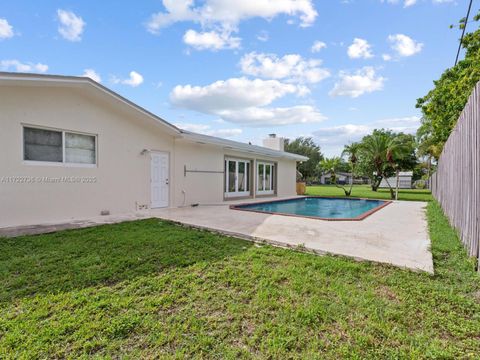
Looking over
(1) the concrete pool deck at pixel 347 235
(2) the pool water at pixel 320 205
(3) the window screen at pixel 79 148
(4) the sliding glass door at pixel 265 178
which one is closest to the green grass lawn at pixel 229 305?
(1) the concrete pool deck at pixel 347 235

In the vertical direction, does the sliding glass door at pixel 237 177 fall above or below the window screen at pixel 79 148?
below

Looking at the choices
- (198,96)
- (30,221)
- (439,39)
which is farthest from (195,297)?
(198,96)

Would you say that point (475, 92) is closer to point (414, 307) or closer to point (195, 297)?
point (414, 307)

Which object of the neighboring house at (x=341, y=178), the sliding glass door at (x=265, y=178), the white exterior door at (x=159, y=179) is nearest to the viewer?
the white exterior door at (x=159, y=179)

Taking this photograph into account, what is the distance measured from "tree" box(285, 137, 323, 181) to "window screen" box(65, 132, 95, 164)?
136 ft

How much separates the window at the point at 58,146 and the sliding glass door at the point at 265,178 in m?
11.5

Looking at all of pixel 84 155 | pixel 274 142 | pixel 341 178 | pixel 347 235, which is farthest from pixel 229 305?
pixel 341 178

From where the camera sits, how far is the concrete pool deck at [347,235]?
4.99 m

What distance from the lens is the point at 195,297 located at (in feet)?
11.2

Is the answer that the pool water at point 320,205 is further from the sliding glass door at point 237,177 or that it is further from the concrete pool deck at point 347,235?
the concrete pool deck at point 347,235

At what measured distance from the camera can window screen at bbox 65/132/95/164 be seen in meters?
8.54

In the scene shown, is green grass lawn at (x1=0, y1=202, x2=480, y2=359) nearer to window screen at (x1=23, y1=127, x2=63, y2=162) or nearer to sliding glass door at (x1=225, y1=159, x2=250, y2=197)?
window screen at (x1=23, y1=127, x2=63, y2=162)

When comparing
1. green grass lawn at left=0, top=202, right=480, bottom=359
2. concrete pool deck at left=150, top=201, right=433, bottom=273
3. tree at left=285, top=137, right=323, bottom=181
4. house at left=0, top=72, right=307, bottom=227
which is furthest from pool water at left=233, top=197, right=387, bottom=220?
tree at left=285, top=137, right=323, bottom=181

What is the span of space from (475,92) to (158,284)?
605 cm
